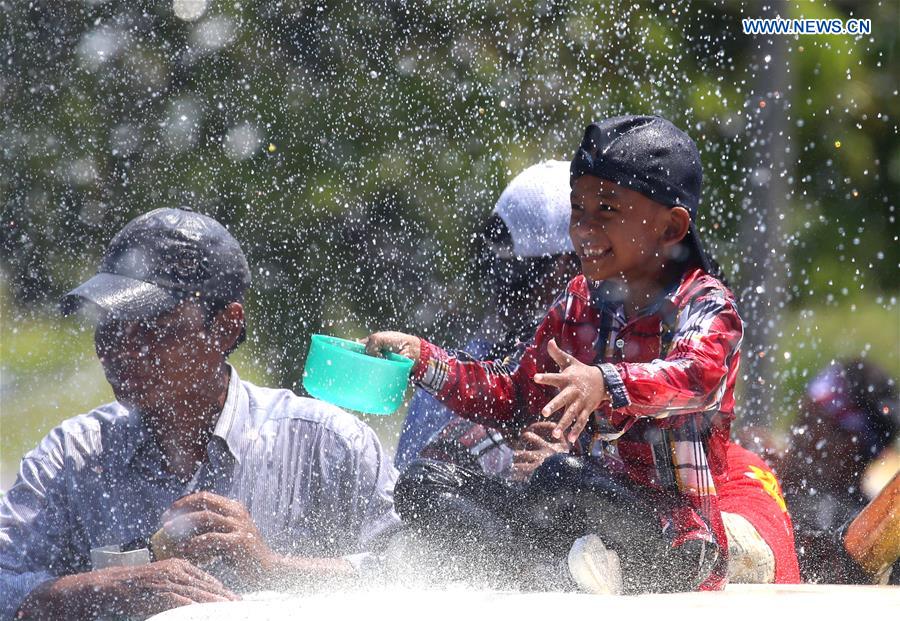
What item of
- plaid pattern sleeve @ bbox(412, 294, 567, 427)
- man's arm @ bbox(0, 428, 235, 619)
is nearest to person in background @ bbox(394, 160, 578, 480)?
plaid pattern sleeve @ bbox(412, 294, 567, 427)

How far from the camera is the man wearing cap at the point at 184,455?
364 centimetres

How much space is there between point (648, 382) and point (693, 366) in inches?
6.0

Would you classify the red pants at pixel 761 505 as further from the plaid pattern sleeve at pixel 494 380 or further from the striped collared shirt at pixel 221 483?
the striped collared shirt at pixel 221 483

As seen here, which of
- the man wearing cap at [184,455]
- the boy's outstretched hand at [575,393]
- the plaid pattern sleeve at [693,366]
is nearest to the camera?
the boy's outstretched hand at [575,393]

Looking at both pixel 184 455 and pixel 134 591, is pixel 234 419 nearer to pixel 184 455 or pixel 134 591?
pixel 184 455

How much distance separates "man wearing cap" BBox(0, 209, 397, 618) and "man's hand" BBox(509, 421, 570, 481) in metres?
0.43

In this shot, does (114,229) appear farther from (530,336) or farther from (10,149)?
(530,336)

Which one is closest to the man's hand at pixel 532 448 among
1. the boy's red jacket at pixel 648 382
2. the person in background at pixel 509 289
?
the person in background at pixel 509 289

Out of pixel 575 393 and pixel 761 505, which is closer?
pixel 575 393

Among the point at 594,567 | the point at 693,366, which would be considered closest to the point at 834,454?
the point at 693,366

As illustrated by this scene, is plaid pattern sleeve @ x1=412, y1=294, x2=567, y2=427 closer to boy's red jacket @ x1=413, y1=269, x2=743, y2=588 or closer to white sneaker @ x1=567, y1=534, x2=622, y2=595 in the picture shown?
boy's red jacket @ x1=413, y1=269, x2=743, y2=588

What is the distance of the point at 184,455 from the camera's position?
12.7ft

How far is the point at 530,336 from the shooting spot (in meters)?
4.35

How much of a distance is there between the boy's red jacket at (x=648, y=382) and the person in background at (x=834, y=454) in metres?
0.80
